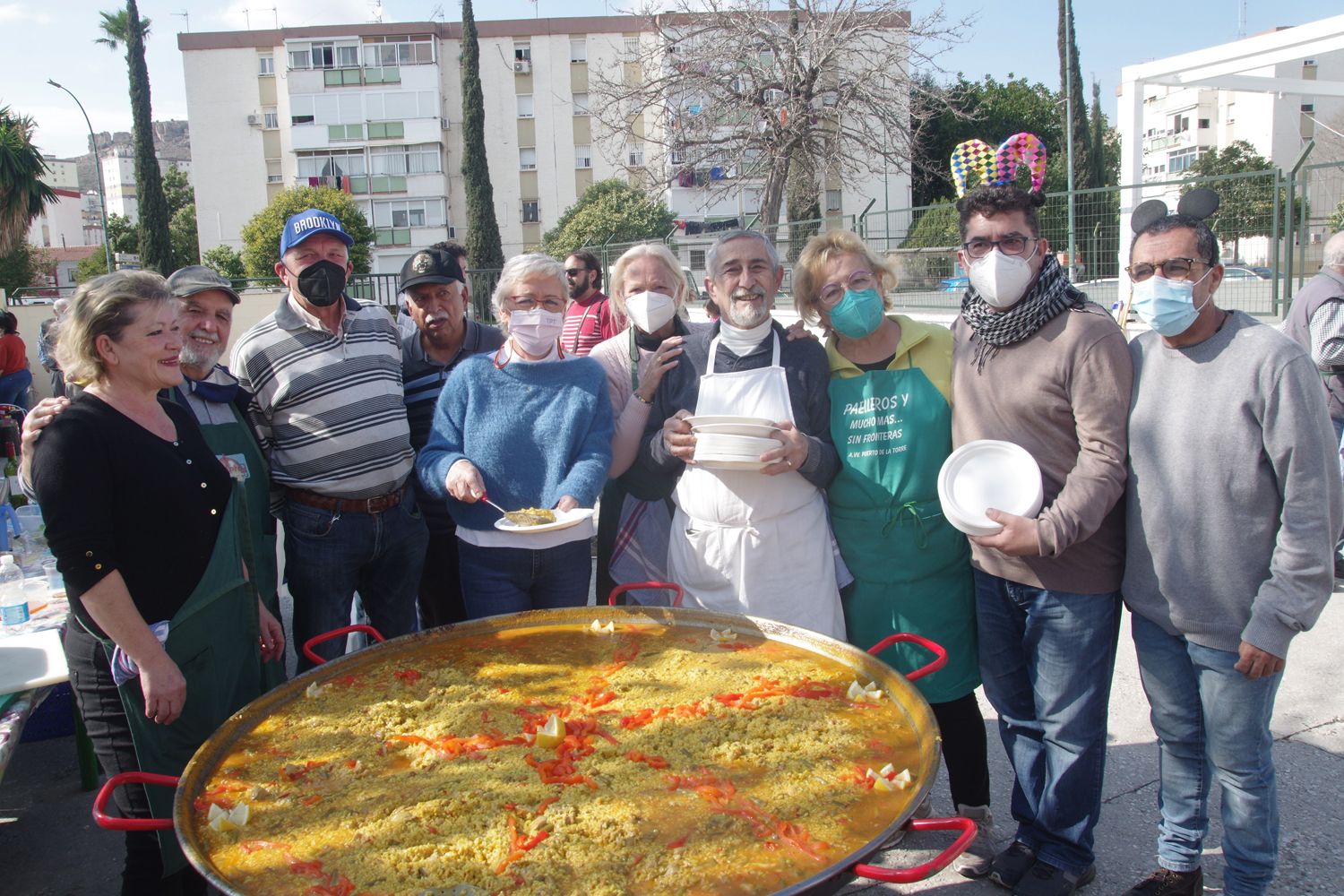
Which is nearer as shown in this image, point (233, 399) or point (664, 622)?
point (664, 622)

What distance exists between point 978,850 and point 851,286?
193 cm

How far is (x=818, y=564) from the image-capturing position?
9.75 feet

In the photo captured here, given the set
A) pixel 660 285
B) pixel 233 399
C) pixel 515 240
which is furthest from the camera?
pixel 515 240

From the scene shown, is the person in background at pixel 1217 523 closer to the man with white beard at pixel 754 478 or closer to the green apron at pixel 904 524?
the green apron at pixel 904 524

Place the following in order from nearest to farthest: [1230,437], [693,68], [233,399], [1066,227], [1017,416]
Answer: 1. [1230,437]
2. [1017,416]
3. [233,399]
4. [1066,227]
5. [693,68]

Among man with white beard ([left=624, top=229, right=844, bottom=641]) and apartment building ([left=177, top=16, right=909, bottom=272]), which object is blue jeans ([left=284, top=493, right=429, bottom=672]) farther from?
Result: apartment building ([left=177, top=16, right=909, bottom=272])

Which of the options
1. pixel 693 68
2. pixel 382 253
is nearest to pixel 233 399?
pixel 693 68

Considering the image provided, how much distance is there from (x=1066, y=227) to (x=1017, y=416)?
8827 mm

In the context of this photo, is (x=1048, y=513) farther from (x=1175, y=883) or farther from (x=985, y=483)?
(x=1175, y=883)

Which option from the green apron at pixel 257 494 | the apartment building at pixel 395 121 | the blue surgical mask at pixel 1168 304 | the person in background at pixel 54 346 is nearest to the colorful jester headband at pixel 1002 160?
the blue surgical mask at pixel 1168 304

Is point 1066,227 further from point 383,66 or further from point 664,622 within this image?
point 383,66

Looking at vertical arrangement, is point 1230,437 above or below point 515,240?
below

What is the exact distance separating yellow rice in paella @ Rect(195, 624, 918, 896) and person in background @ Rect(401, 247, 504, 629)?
129 centimetres

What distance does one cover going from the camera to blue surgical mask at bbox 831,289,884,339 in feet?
9.48
